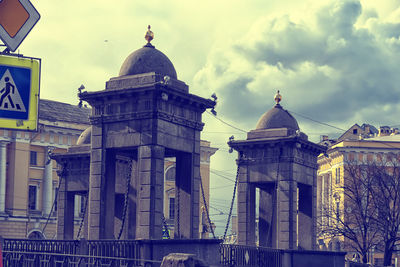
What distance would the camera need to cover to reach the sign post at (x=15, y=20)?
30.7 feet

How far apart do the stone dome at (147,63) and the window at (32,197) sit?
50.9 meters

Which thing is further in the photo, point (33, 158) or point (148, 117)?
point (33, 158)

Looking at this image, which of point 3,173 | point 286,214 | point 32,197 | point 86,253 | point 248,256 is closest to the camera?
point 86,253

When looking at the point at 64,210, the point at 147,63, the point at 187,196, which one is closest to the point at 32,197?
the point at 64,210

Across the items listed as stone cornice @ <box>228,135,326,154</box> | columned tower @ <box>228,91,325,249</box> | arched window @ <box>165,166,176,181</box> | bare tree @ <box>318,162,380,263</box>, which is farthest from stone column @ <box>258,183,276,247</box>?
arched window @ <box>165,166,176,181</box>

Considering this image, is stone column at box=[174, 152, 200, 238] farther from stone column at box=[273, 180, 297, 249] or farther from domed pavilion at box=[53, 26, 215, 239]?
stone column at box=[273, 180, 297, 249]

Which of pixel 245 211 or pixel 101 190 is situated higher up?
pixel 101 190

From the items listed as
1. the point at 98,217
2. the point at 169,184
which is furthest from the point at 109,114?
the point at 169,184

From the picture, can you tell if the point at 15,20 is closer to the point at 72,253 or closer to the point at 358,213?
the point at 72,253

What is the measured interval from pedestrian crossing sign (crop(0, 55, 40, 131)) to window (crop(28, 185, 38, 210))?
69267 millimetres

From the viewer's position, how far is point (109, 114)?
28766mm

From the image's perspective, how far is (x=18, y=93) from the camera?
32.1ft

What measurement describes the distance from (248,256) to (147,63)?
809 centimetres

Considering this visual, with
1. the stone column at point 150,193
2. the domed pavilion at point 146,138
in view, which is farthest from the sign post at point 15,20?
the stone column at point 150,193
